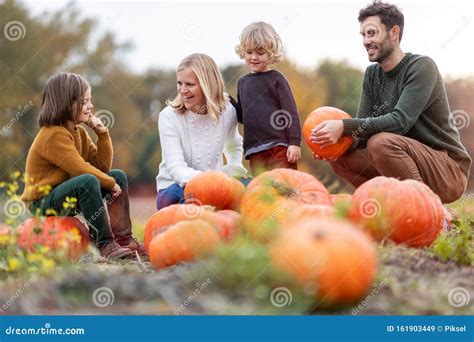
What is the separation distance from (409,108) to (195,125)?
1.46 meters

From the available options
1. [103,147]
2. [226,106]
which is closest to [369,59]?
[226,106]

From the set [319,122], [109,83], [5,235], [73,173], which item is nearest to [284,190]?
[319,122]

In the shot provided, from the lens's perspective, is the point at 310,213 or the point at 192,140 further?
the point at 192,140

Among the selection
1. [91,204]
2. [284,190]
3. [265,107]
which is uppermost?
[265,107]

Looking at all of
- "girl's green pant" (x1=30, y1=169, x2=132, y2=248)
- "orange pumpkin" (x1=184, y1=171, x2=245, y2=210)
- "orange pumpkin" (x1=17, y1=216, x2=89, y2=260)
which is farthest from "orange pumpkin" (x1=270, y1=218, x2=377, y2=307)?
"girl's green pant" (x1=30, y1=169, x2=132, y2=248)

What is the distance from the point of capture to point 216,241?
11.0ft

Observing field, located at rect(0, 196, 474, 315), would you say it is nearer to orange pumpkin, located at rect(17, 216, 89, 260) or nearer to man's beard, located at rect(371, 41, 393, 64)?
orange pumpkin, located at rect(17, 216, 89, 260)

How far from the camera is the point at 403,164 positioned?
446 centimetres

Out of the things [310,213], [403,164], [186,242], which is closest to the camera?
[310,213]

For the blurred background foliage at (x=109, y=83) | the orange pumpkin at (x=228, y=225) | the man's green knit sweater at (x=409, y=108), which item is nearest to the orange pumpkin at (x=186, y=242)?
the orange pumpkin at (x=228, y=225)

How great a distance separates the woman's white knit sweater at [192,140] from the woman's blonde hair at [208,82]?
0.21ft

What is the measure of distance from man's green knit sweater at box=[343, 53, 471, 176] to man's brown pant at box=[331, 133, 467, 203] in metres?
0.08

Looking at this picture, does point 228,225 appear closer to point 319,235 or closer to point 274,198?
point 274,198

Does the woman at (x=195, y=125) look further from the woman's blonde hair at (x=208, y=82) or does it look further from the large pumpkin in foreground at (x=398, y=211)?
the large pumpkin in foreground at (x=398, y=211)
